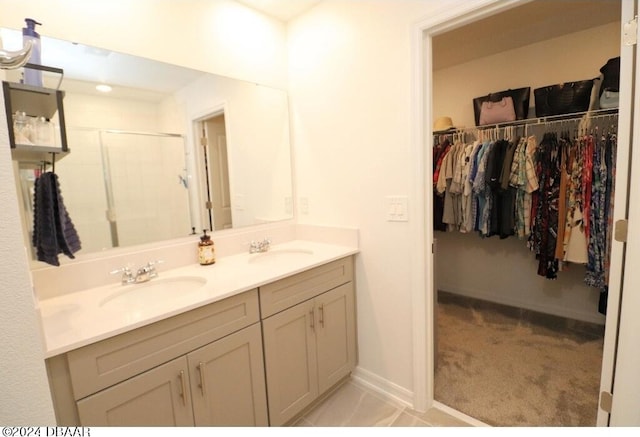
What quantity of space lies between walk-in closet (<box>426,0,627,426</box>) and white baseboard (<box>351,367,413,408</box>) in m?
0.25

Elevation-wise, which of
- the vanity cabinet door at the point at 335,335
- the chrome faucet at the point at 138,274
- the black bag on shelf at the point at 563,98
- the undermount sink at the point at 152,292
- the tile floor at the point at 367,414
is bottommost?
the tile floor at the point at 367,414

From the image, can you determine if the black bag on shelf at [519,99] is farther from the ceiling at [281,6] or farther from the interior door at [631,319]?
the ceiling at [281,6]

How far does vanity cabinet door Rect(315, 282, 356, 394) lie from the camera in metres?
1.69

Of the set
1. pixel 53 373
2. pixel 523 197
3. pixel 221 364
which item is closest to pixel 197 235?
pixel 221 364

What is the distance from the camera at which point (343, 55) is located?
1.79 meters

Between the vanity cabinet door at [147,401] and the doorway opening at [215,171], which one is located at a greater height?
the doorway opening at [215,171]

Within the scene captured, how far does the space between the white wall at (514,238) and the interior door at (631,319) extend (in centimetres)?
161

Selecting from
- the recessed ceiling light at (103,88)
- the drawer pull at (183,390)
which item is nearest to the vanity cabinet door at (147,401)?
the drawer pull at (183,390)

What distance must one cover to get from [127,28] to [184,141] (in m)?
0.55

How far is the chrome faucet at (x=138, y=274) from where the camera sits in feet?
4.62

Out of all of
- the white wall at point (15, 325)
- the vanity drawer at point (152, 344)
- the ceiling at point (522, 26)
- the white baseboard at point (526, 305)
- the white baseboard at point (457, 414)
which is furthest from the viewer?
the white baseboard at point (526, 305)

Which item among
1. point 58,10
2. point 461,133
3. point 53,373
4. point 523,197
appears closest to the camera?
point 53,373

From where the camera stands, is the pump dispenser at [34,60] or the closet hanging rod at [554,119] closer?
the pump dispenser at [34,60]
